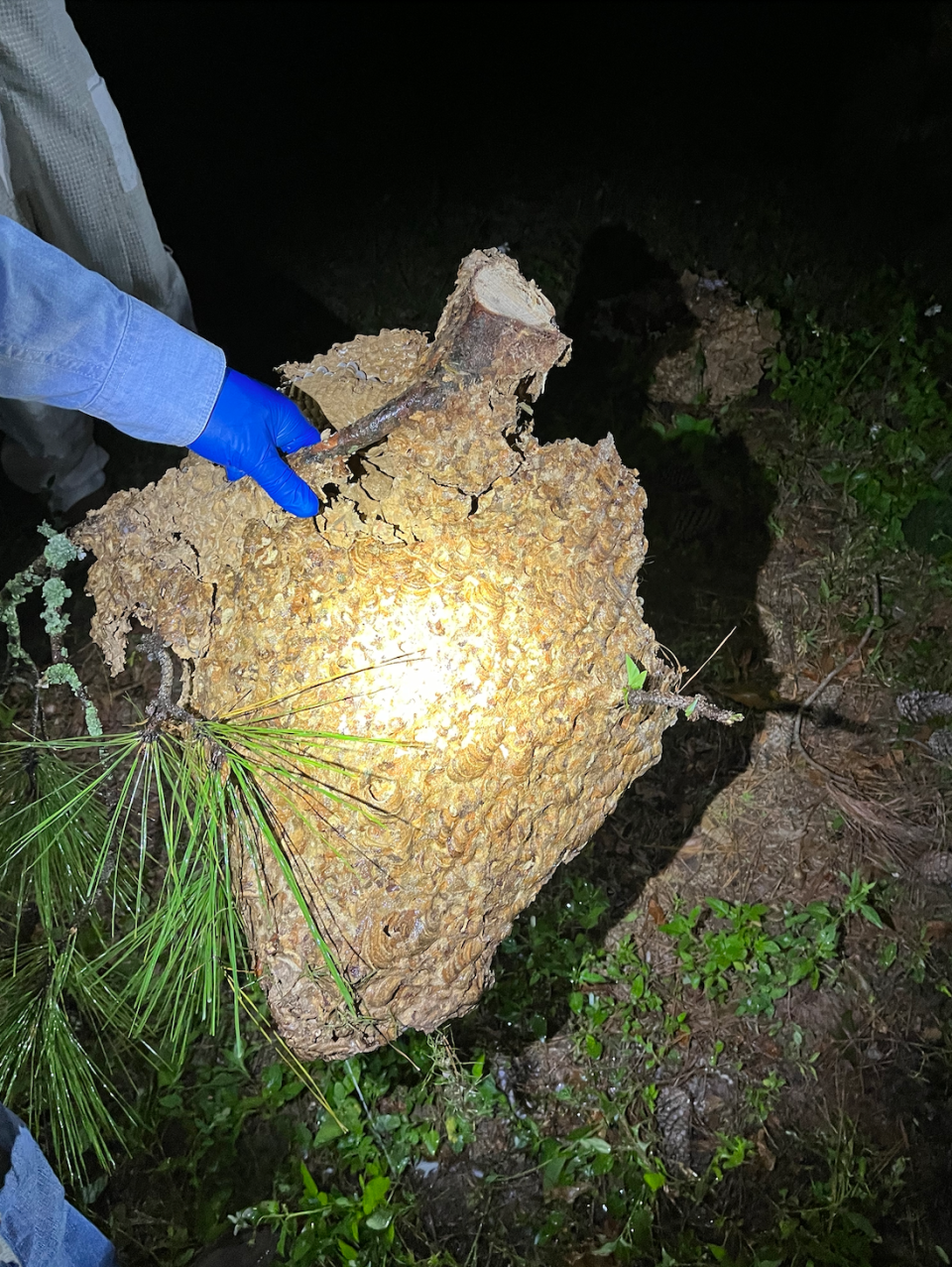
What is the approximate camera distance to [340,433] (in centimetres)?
106

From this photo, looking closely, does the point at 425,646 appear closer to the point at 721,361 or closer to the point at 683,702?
the point at 683,702

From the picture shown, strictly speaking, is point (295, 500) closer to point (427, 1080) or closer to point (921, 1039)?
point (427, 1080)

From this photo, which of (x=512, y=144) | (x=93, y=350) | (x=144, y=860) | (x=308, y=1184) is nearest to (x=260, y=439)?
(x=93, y=350)

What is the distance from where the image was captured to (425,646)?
0.97m

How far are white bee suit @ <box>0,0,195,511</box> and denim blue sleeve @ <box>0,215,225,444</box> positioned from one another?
1.66 ft

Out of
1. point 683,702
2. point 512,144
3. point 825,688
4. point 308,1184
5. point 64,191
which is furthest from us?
point 512,144

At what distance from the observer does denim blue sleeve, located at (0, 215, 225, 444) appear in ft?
3.25

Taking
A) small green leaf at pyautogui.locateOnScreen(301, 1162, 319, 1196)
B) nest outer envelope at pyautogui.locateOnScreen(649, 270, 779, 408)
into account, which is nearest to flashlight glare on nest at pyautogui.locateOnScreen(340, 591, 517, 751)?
small green leaf at pyautogui.locateOnScreen(301, 1162, 319, 1196)

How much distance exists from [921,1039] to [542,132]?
2427mm

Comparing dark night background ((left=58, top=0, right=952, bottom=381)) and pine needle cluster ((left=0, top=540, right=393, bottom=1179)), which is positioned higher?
dark night background ((left=58, top=0, right=952, bottom=381))

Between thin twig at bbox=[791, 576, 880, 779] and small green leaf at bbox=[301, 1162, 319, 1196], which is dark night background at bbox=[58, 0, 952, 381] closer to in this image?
thin twig at bbox=[791, 576, 880, 779]

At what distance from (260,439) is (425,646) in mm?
376

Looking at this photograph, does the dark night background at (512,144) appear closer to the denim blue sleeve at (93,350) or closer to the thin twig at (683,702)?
the denim blue sleeve at (93,350)

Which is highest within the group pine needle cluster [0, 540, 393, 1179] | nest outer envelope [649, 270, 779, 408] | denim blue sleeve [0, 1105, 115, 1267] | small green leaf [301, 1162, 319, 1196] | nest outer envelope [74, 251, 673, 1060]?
nest outer envelope [649, 270, 779, 408]
